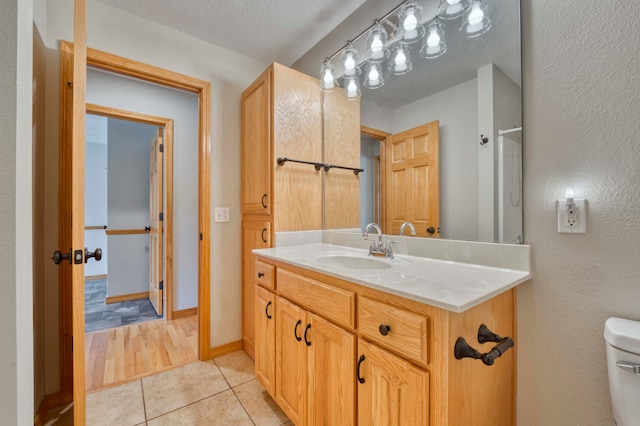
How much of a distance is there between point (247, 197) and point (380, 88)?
1.28 m

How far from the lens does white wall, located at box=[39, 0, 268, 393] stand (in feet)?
5.76

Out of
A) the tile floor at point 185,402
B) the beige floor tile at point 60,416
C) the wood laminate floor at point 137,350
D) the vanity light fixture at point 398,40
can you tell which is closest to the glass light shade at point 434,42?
the vanity light fixture at point 398,40

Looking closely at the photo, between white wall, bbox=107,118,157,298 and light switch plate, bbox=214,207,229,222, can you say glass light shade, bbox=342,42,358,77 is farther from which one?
white wall, bbox=107,118,157,298

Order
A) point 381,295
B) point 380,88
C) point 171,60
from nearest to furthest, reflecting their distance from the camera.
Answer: point 381,295, point 380,88, point 171,60

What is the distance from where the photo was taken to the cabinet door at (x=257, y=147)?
187cm

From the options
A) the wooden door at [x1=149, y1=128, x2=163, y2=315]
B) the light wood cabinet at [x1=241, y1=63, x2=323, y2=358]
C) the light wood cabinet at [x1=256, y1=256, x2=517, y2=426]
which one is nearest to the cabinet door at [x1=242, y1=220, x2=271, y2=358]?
the light wood cabinet at [x1=241, y1=63, x2=323, y2=358]

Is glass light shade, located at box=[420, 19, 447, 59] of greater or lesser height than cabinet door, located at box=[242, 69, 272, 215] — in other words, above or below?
above

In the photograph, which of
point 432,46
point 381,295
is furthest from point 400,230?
point 432,46

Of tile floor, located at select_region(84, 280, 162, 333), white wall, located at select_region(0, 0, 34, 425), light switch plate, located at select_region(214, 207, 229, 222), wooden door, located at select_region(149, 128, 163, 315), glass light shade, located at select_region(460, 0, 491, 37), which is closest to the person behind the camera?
white wall, located at select_region(0, 0, 34, 425)

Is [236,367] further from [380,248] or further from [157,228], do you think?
[157,228]

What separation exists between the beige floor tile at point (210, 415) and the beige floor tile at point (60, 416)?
19.3 inches

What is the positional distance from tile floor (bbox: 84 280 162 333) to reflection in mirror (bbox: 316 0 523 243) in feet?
8.69

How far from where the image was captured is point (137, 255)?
139 inches

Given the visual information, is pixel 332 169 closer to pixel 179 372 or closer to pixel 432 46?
pixel 432 46
